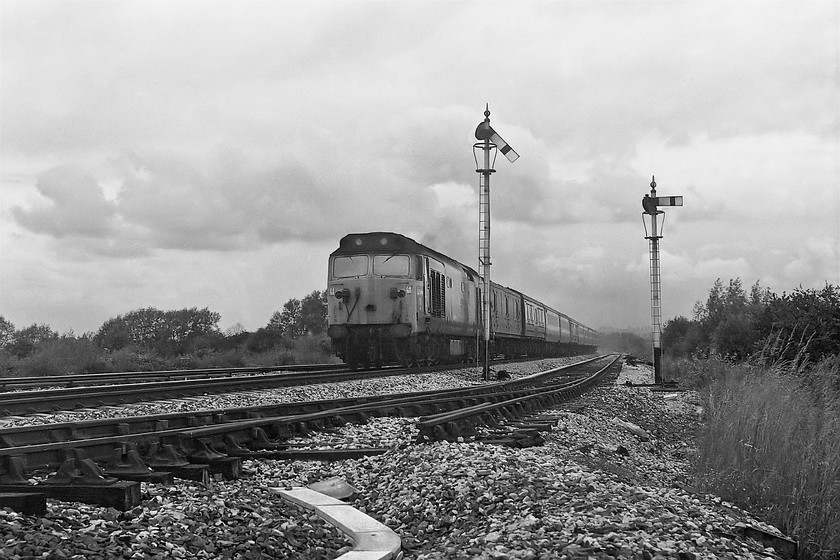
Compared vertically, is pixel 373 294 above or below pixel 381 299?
above

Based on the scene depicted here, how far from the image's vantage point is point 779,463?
6.74 metres

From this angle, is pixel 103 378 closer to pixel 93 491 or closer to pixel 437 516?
pixel 93 491

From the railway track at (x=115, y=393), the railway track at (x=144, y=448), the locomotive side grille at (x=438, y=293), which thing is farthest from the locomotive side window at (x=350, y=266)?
the railway track at (x=144, y=448)

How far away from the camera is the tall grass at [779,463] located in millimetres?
5754

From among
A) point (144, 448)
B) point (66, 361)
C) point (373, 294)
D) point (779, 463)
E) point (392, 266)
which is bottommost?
point (779, 463)

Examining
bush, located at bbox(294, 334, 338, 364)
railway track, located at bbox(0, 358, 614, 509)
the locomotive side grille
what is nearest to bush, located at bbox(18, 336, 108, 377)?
bush, located at bbox(294, 334, 338, 364)

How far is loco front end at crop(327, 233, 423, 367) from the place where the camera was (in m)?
20.2

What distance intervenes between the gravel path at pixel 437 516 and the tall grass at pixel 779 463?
50 centimetres

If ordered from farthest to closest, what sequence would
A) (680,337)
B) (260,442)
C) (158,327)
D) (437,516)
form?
(680,337), (158,327), (260,442), (437,516)

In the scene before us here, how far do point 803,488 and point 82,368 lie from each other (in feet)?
69.9

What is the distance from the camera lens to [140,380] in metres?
18.0

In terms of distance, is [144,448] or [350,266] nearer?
[144,448]

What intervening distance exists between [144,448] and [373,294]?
549 inches

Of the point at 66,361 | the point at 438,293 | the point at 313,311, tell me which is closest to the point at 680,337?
the point at 313,311
